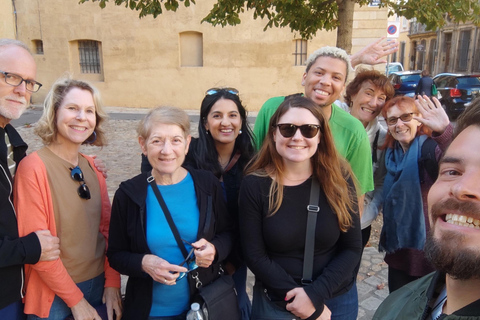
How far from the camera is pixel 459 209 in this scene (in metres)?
1.25

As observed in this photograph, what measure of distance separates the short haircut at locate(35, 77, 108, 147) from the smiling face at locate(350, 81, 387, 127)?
85.4 inches

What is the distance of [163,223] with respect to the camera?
2049 millimetres

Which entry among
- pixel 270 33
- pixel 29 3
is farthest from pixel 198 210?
pixel 29 3

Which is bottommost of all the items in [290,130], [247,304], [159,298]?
[247,304]

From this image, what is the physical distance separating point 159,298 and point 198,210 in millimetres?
537

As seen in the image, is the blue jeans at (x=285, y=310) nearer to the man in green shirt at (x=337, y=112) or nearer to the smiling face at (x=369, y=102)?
the man in green shirt at (x=337, y=112)

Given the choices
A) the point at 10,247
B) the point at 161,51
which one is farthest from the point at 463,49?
the point at 10,247

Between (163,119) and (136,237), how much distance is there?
2.30ft

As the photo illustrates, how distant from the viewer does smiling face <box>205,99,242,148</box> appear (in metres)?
2.66

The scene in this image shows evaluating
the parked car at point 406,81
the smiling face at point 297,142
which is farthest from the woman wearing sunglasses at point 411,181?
the parked car at point 406,81

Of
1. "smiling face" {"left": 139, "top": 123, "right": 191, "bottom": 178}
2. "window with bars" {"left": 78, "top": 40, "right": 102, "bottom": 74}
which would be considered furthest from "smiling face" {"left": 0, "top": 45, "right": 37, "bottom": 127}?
"window with bars" {"left": 78, "top": 40, "right": 102, "bottom": 74}

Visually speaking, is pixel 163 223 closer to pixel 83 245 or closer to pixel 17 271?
pixel 83 245

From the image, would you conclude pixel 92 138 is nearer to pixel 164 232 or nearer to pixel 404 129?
pixel 164 232

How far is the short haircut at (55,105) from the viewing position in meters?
2.15
